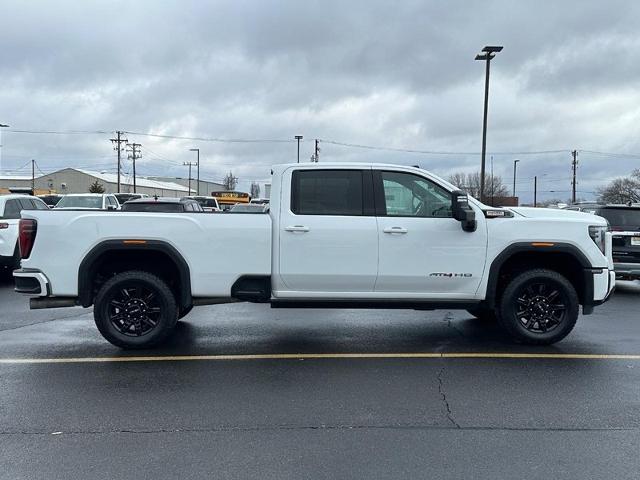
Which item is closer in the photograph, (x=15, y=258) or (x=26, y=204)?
(x=15, y=258)

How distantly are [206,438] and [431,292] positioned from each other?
316 centimetres

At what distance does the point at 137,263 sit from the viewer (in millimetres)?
6398

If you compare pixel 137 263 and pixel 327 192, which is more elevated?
pixel 327 192

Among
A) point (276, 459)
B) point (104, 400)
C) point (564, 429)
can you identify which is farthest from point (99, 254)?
point (564, 429)

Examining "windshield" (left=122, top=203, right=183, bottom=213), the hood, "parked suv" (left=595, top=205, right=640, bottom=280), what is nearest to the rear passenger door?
the hood

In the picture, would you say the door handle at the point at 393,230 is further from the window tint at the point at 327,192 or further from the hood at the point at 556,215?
the hood at the point at 556,215

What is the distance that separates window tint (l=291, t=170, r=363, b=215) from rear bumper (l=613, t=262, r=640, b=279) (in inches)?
263

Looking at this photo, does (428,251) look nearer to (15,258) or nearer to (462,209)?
(462,209)

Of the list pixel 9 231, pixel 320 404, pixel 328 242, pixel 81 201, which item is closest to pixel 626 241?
pixel 328 242

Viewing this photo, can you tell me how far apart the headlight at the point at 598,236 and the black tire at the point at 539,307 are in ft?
1.76

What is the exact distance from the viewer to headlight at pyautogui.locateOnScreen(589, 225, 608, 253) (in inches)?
247

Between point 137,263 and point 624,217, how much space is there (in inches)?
359

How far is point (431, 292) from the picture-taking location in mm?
6270

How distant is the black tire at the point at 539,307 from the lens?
6273mm
